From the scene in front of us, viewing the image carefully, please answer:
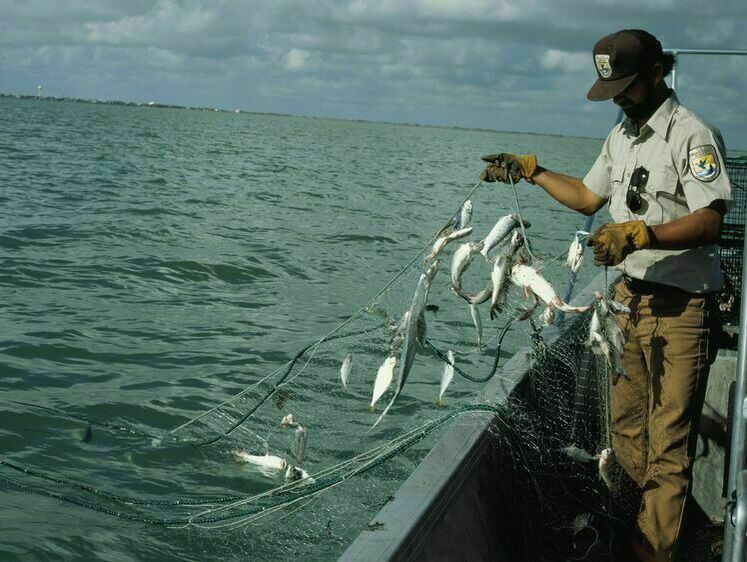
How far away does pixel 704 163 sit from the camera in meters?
3.71

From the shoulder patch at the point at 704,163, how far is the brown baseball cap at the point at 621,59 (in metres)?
0.45

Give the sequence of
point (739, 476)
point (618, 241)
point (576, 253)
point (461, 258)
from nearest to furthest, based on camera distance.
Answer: point (739, 476) < point (618, 241) < point (461, 258) < point (576, 253)

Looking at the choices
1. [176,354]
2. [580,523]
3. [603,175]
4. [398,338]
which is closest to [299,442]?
[398,338]

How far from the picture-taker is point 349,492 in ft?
19.0

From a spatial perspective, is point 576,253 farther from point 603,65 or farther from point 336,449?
point 336,449

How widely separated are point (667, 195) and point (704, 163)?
25 cm

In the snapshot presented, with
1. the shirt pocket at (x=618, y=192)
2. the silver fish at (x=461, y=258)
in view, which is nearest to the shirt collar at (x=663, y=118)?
the shirt pocket at (x=618, y=192)

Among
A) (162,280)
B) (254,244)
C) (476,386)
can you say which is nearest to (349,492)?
(476,386)

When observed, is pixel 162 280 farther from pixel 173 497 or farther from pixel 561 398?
pixel 561 398

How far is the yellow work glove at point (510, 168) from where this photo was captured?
14.3 feet

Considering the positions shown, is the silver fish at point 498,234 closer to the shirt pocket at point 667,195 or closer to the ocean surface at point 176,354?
the shirt pocket at point 667,195

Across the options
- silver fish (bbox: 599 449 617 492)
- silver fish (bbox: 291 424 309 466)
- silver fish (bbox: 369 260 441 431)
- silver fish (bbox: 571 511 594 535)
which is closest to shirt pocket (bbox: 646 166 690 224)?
silver fish (bbox: 369 260 441 431)

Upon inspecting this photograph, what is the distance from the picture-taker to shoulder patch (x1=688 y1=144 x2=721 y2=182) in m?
3.69

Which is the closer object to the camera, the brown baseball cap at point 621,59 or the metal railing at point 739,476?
the metal railing at point 739,476
